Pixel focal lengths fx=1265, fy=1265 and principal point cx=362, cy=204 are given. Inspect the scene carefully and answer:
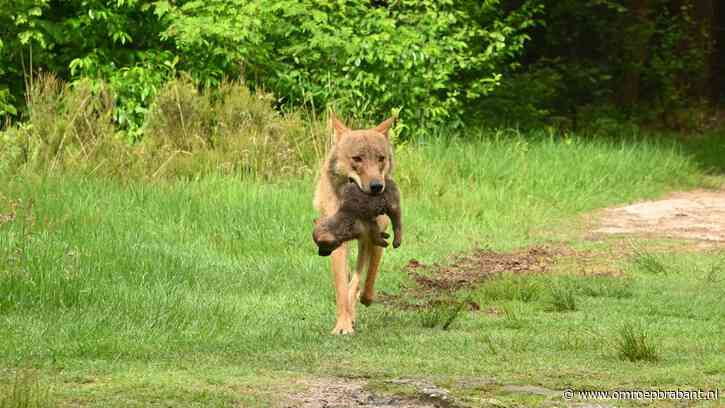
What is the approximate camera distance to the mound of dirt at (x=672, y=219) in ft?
43.8

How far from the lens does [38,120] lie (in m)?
14.5

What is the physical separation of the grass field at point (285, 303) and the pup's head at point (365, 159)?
3.25 feet

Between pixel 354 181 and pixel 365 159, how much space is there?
0.61 feet

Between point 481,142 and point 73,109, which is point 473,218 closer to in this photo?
point 481,142

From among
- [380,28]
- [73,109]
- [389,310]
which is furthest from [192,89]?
[389,310]

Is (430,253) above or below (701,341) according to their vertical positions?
below

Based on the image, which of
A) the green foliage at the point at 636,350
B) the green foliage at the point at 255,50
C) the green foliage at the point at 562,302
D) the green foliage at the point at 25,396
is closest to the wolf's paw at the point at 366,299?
the green foliage at the point at 562,302

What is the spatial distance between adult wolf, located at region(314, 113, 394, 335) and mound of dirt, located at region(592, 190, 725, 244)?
529 cm

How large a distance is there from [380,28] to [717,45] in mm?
13100

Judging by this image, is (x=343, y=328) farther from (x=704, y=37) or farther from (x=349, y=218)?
(x=704, y=37)

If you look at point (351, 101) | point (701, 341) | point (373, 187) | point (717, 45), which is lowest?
point (717, 45)

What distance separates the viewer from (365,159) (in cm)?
815

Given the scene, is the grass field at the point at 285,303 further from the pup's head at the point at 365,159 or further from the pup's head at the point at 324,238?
the pup's head at the point at 365,159

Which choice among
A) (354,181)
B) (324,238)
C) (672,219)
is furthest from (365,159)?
→ (672,219)
